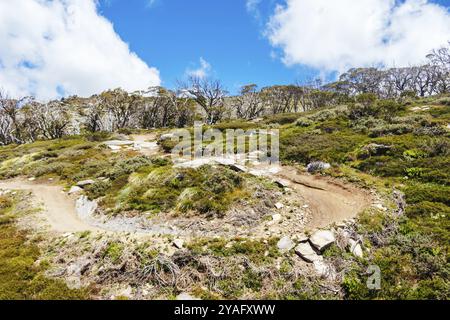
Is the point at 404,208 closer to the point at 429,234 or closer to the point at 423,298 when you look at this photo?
the point at 429,234

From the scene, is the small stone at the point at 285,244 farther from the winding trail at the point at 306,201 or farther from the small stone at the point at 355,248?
the small stone at the point at 355,248

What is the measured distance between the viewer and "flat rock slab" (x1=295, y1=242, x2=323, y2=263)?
8391 mm

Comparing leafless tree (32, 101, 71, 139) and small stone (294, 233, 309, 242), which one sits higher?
leafless tree (32, 101, 71, 139)

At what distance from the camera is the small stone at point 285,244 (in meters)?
8.98

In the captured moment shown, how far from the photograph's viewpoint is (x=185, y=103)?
183ft

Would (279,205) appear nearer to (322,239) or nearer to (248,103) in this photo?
(322,239)

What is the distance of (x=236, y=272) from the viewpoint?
26.7 ft

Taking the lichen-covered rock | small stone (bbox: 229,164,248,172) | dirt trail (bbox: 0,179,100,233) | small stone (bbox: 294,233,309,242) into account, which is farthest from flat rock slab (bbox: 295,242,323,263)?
dirt trail (bbox: 0,179,100,233)

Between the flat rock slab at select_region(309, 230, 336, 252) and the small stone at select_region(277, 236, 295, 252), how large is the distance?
69 cm

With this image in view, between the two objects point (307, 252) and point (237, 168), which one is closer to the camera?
point (307, 252)

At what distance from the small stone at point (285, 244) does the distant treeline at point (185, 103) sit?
4279 centimetres

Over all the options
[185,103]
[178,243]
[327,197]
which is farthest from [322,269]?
[185,103]

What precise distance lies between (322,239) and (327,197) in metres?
4.42

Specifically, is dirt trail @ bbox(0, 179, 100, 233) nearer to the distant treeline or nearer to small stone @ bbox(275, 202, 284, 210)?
small stone @ bbox(275, 202, 284, 210)
